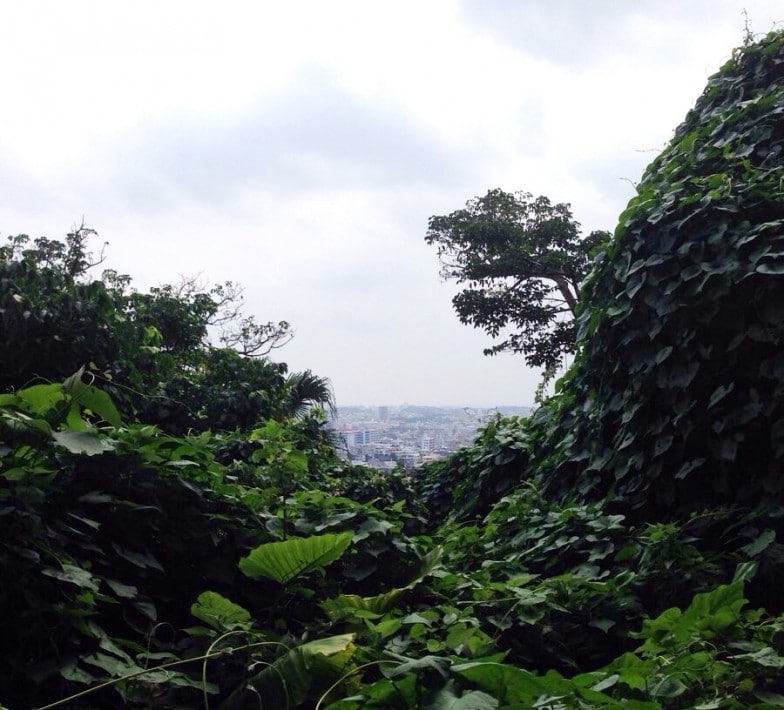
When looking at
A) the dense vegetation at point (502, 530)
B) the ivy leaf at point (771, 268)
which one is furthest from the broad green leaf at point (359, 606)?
the ivy leaf at point (771, 268)

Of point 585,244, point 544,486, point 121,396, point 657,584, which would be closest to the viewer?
point 657,584

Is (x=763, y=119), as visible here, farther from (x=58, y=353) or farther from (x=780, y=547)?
(x=58, y=353)

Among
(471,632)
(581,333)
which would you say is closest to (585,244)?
(581,333)

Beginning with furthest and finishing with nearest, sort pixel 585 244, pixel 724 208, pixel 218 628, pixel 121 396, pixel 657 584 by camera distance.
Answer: pixel 585 244 → pixel 121 396 → pixel 724 208 → pixel 657 584 → pixel 218 628

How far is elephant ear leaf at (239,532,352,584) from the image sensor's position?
1.95 metres

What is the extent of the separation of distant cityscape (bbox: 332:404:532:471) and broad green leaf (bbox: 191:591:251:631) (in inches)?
158

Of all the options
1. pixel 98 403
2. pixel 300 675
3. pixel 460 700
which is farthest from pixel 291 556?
pixel 460 700

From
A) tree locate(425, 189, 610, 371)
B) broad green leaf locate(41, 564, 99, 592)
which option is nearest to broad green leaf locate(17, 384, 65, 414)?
broad green leaf locate(41, 564, 99, 592)

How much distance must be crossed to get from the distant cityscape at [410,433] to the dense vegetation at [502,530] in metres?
1.71

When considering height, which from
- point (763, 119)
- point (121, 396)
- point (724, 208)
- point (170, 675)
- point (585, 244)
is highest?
point (585, 244)

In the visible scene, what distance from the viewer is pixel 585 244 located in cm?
1562

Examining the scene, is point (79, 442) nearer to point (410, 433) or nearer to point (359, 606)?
point (359, 606)

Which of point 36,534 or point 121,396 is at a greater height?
point 121,396

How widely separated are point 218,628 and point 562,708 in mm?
873
